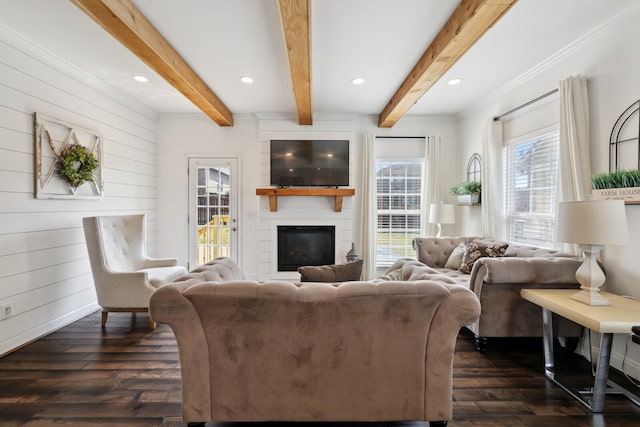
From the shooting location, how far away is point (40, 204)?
9.72 ft

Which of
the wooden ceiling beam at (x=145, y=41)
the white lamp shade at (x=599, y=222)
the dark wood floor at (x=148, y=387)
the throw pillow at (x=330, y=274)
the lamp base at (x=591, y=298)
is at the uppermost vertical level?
the wooden ceiling beam at (x=145, y=41)

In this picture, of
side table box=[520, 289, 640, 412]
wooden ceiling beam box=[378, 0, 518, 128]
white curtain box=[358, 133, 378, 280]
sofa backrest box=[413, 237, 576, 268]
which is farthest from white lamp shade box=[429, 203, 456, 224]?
side table box=[520, 289, 640, 412]

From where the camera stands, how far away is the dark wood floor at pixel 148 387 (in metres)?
1.84

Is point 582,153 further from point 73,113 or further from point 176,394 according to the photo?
point 73,113

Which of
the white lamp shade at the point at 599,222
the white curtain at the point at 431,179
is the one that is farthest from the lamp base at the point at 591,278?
the white curtain at the point at 431,179

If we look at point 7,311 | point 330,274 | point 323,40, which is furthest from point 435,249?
point 7,311

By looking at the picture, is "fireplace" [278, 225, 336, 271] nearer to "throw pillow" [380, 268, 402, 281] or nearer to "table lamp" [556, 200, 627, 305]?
"throw pillow" [380, 268, 402, 281]

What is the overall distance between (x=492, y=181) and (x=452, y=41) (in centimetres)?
215

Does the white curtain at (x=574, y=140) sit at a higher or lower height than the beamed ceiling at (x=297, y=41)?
lower

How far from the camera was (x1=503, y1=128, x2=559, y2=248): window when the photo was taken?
3.19 meters

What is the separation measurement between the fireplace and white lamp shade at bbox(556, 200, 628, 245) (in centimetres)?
324

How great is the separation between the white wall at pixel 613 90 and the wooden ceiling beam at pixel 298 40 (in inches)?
93.5

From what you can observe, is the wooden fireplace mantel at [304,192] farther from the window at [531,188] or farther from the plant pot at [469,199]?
the window at [531,188]

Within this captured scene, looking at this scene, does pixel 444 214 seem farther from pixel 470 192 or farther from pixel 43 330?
pixel 43 330
